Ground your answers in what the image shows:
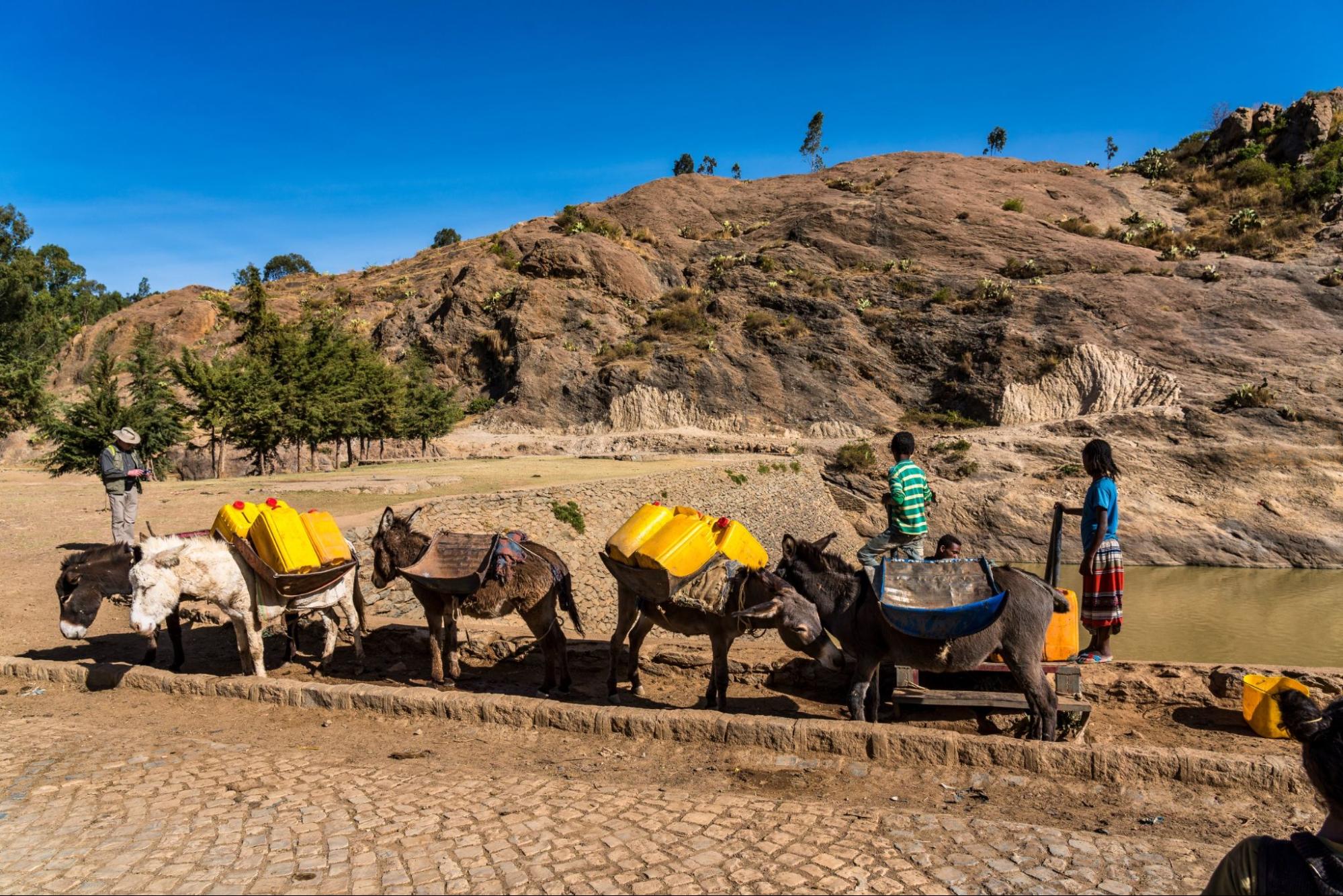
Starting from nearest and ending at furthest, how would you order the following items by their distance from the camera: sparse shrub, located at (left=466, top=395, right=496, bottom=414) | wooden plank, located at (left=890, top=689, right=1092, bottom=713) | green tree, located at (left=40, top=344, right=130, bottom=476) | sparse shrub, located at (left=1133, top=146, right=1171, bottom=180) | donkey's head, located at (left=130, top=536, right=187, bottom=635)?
wooden plank, located at (left=890, top=689, right=1092, bottom=713) < donkey's head, located at (left=130, top=536, right=187, bottom=635) < green tree, located at (left=40, top=344, right=130, bottom=476) < sparse shrub, located at (left=466, top=395, right=496, bottom=414) < sparse shrub, located at (left=1133, top=146, right=1171, bottom=180)

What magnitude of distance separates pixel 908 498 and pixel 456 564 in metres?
4.20

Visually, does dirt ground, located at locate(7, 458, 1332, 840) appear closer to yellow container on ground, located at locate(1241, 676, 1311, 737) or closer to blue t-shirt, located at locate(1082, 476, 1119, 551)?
yellow container on ground, located at locate(1241, 676, 1311, 737)

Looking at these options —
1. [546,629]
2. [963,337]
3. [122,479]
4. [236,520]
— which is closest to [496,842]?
[546,629]

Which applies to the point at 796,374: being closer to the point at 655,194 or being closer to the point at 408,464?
the point at 408,464

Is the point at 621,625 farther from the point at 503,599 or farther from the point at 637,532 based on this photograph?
the point at 503,599

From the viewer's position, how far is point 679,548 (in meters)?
6.50

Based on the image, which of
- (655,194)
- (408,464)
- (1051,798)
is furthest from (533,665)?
(655,194)

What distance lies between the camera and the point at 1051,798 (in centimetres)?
479

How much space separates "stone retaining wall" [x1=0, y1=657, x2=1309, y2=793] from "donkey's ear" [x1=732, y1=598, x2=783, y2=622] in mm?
738

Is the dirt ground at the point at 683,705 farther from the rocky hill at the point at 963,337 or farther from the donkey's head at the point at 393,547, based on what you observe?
the rocky hill at the point at 963,337

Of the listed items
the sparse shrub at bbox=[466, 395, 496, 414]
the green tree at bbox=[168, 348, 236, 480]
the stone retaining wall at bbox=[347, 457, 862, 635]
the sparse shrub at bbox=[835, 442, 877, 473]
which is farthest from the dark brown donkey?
the sparse shrub at bbox=[466, 395, 496, 414]

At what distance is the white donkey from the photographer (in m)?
7.07

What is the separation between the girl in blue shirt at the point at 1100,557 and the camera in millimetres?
6637

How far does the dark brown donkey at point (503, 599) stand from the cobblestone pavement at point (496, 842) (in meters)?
2.13
